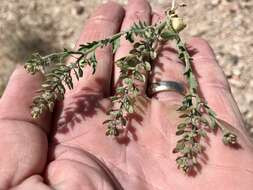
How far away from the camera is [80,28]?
13.5ft

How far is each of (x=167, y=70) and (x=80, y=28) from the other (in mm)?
1713

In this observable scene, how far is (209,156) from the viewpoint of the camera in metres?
2.13

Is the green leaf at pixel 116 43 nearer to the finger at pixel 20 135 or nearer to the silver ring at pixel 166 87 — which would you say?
the silver ring at pixel 166 87

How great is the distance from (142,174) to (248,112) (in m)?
1.69

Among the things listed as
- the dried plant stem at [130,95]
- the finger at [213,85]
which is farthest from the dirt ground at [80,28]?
the dried plant stem at [130,95]

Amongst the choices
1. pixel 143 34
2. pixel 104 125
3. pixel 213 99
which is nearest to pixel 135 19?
pixel 143 34

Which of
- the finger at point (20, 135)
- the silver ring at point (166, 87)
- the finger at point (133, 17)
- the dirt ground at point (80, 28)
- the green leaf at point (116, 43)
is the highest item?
the dirt ground at point (80, 28)

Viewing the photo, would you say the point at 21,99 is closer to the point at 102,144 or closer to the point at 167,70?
the point at 102,144

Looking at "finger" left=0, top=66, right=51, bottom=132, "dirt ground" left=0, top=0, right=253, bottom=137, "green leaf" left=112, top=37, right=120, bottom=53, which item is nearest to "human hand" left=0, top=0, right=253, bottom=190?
"finger" left=0, top=66, right=51, bottom=132

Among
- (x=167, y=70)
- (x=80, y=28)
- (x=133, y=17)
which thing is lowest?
(x=167, y=70)

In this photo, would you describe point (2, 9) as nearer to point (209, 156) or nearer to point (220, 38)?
point (220, 38)

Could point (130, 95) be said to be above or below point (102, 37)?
below

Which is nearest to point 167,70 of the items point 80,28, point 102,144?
point 102,144

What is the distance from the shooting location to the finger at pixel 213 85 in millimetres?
2453
